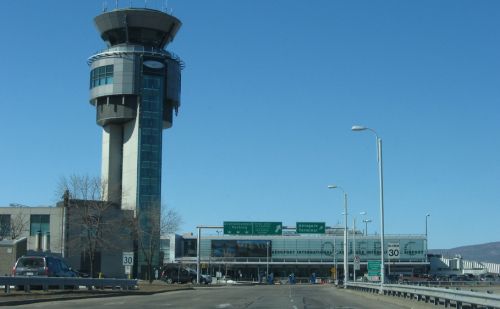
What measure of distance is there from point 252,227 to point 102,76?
44.4 metres

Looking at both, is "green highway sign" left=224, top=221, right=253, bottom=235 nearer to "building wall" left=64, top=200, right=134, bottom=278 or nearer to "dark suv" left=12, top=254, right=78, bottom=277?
"building wall" left=64, top=200, right=134, bottom=278

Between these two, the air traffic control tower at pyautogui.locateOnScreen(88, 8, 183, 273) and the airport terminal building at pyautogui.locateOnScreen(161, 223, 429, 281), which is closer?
the air traffic control tower at pyautogui.locateOnScreen(88, 8, 183, 273)

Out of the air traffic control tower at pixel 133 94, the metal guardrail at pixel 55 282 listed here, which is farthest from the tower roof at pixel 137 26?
the metal guardrail at pixel 55 282

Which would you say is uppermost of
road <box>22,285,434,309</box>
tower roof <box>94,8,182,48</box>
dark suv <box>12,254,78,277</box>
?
tower roof <box>94,8,182,48</box>

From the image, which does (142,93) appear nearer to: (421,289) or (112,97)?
(112,97)

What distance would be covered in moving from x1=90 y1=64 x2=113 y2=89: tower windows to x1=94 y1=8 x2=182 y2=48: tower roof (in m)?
5.33

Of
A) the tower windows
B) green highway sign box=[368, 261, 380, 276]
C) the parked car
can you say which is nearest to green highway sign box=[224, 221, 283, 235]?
the parked car

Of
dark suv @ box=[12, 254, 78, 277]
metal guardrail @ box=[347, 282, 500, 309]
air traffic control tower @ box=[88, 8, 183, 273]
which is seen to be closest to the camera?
metal guardrail @ box=[347, 282, 500, 309]

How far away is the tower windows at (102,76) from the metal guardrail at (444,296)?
83881 mm

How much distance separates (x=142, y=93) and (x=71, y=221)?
36183 millimetres

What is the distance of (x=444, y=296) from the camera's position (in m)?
27.0

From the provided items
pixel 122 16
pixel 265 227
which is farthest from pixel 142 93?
pixel 265 227

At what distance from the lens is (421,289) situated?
3222 cm

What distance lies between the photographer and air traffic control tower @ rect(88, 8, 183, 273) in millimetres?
119062
